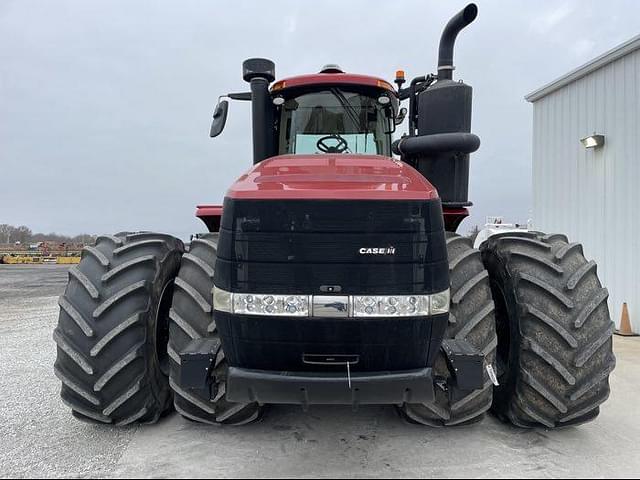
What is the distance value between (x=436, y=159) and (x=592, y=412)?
6.44 feet

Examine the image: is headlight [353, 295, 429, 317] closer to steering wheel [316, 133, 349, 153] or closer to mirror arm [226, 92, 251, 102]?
steering wheel [316, 133, 349, 153]

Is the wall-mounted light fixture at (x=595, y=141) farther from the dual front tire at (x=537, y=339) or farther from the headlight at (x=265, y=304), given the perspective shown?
the headlight at (x=265, y=304)

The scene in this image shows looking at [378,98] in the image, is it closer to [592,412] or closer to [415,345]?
[415,345]

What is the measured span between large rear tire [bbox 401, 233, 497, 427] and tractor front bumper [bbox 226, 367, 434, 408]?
1.27 feet

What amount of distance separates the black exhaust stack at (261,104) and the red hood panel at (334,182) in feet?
2.57

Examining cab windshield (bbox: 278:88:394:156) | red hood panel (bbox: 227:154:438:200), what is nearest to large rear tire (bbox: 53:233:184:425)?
red hood panel (bbox: 227:154:438:200)

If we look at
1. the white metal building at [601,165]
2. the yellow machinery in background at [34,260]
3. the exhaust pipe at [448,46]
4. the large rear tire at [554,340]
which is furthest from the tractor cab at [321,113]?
the yellow machinery in background at [34,260]

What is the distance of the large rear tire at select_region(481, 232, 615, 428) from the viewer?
2.91 meters

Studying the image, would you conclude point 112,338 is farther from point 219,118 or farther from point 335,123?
point 335,123

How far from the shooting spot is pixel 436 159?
11.6 feet

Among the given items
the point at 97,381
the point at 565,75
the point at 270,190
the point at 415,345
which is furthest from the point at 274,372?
the point at 565,75

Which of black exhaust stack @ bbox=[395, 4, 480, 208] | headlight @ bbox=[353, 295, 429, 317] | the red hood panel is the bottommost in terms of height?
headlight @ bbox=[353, 295, 429, 317]

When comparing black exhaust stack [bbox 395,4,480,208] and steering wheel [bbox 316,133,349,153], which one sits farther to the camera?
steering wheel [bbox 316,133,349,153]

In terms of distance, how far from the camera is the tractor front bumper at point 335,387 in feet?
7.82
